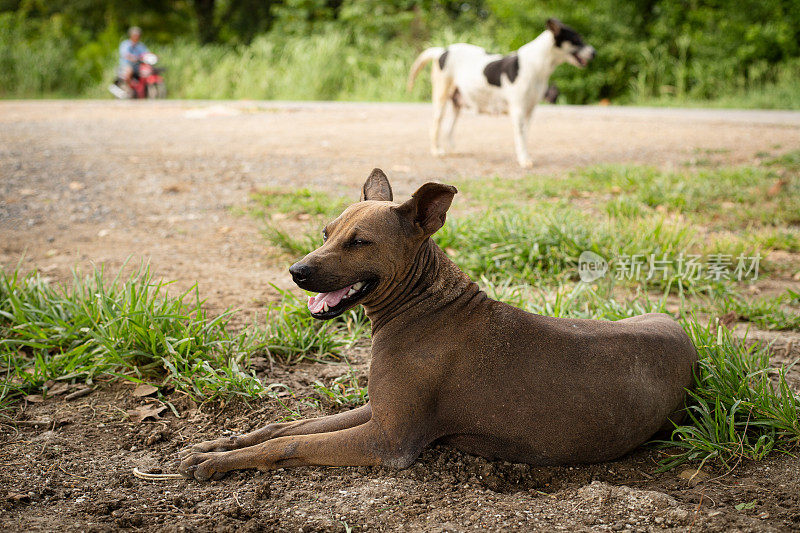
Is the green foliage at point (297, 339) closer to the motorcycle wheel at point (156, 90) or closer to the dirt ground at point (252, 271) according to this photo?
the dirt ground at point (252, 271)

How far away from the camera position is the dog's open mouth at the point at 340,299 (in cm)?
285

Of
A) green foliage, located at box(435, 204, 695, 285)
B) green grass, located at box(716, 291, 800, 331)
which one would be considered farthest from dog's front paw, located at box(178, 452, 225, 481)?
green grass, located at box(716, 291, 800, 331)

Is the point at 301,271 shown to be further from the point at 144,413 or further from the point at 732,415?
the point at 732,415

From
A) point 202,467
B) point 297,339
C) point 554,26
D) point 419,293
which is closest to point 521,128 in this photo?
point 554,26

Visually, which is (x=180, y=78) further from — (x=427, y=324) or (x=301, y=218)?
(x=427, y=324)

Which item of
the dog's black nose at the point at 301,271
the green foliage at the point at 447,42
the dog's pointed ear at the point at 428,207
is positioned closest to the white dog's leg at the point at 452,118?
the dog's pointed ear at the point at 428,207

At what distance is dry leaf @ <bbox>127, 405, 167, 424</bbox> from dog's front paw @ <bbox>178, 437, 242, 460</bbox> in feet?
1.39

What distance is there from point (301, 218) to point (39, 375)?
306 centimetres

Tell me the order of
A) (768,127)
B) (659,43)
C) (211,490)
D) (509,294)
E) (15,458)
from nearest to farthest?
(211,490)
(15,458)
(509,294)
(768,127)
(659,43)

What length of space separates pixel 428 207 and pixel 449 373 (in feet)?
2.12

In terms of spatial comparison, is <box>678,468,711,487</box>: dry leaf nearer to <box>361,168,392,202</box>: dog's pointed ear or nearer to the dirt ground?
the dirt ground

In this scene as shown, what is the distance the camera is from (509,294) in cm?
450

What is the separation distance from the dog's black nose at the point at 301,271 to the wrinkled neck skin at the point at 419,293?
0.37 meters

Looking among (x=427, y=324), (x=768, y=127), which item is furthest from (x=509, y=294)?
(x=768, y=127)
